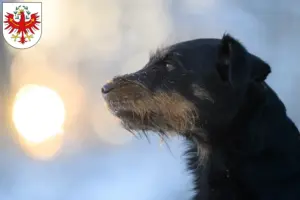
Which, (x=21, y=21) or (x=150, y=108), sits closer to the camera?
(x=150, y=108)

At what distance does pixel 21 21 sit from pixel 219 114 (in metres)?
2.15

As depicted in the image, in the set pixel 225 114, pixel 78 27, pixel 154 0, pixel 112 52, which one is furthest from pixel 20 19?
pixel 225 114

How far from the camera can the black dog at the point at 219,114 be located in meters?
1.74

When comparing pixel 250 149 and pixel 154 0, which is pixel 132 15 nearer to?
pixel 154 0

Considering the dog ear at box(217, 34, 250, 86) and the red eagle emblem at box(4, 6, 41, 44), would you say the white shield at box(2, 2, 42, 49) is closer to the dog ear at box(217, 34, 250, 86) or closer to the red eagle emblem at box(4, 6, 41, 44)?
the red eagle emblem at box(4, 6, 41, 44)

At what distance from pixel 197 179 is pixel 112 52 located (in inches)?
71.7

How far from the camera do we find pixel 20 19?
3600 millimetres

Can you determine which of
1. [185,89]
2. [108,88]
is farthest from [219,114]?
[108,88]

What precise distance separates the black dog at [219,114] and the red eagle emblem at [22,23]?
5.99 ft

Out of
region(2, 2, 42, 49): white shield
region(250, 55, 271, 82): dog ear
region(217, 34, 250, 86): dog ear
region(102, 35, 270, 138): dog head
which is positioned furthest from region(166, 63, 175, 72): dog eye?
region(2, 2, 42, 49): white shield

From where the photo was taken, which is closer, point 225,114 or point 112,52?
point 225,114

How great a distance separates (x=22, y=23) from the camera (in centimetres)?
358

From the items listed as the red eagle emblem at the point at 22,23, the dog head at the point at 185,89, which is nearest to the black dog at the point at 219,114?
the dog head at the point at 185,89

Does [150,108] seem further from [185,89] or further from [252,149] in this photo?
[252,149]
